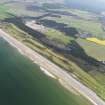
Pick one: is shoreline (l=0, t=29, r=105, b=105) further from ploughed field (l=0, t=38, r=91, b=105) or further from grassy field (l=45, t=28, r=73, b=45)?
grassy field (l=45, t=28, r=73, b=45)

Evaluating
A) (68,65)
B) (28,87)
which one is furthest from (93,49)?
(28,87)

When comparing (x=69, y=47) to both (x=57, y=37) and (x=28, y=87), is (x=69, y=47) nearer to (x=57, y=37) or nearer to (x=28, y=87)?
(x=57, y=37)

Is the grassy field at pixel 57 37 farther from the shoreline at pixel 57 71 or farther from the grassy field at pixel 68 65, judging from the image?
the shoreline at pixel 57 71

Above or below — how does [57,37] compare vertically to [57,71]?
below

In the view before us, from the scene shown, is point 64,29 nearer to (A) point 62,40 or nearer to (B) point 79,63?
(A) point 62,40

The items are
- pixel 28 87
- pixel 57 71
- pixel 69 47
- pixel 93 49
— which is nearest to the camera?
pixel 28 87

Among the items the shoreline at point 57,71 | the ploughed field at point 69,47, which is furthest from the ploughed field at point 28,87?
the ploughed field at point 69,47

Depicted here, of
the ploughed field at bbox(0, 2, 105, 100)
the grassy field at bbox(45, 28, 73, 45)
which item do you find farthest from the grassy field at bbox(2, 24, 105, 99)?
the grassy field at bbox(45, 28, 73, 45)

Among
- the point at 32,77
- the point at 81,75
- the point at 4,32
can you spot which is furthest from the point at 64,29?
the point at 32,77

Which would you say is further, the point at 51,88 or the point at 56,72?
the point at 56,72
